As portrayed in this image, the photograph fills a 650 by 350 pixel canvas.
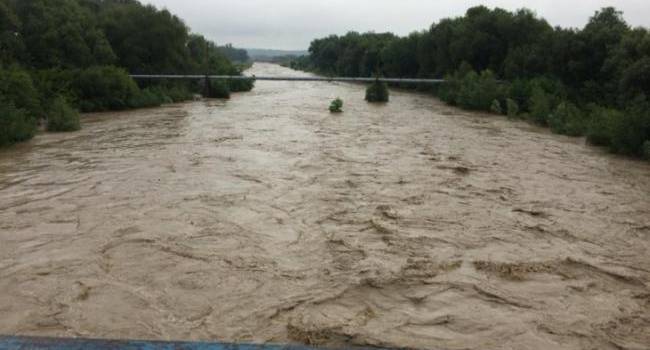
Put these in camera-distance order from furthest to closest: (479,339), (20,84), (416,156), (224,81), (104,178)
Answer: (224,81) < (20,84) < (416,156) < (104,178) < (479,339)

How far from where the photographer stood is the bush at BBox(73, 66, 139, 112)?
29105 millimetres

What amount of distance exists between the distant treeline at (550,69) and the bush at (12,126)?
1779 centimetres

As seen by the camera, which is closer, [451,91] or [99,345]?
[99,345]

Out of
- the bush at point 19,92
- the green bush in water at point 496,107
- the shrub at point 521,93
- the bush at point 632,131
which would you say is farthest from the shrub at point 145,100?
the bush at point 632,131

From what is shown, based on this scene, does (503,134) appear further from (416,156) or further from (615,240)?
(615,240)

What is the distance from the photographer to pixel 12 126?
56.4ft

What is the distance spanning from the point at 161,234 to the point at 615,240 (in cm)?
662

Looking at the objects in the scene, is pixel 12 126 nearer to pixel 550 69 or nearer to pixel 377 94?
pixel 377 94

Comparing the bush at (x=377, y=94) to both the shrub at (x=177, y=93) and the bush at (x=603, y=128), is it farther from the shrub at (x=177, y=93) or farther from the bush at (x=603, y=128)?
the bush at (x=603, y=128)

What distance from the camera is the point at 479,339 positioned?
530 cm

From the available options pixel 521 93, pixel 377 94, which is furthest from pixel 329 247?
pixel 377 94

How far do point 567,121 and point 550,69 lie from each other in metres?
9.63

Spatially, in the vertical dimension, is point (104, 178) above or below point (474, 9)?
below

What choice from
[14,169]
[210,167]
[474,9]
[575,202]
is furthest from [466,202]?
[474,9]
